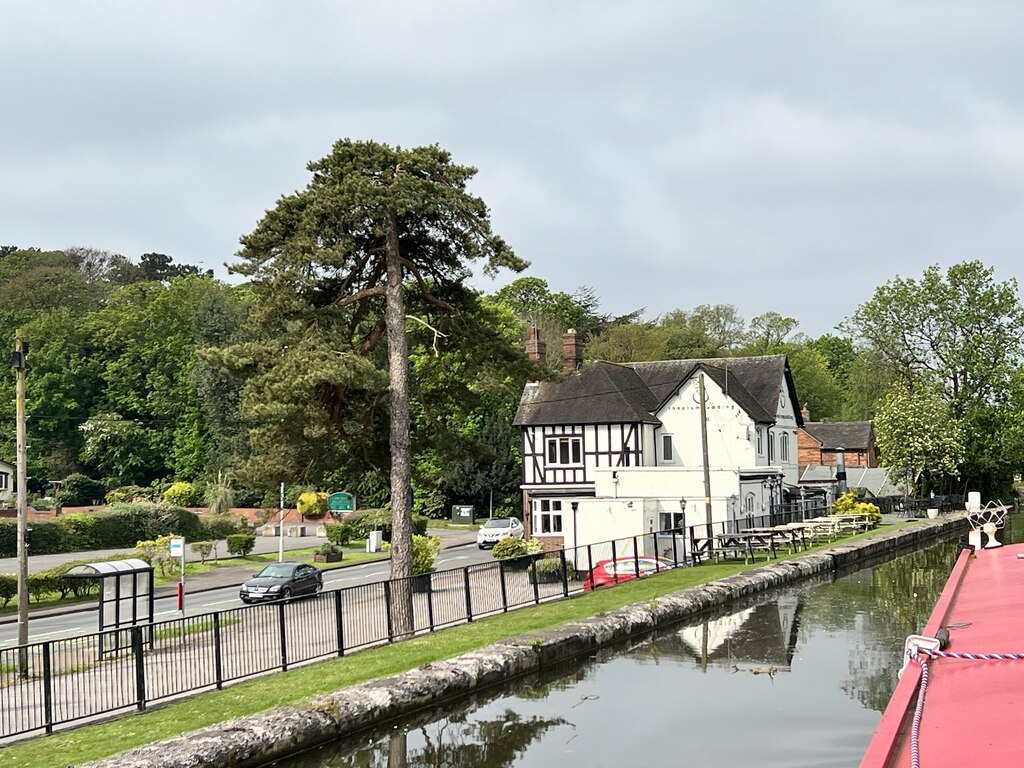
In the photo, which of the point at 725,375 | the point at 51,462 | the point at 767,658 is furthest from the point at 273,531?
the point at 767,658

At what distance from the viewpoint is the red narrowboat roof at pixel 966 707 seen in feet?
26.3

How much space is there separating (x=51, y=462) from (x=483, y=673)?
76098mm

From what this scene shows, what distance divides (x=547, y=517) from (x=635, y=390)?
769cm

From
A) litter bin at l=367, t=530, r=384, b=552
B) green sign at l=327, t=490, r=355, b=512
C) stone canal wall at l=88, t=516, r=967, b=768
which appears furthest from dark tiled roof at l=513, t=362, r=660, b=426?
stone canal wall at l=88, t=516, r=967, b=768

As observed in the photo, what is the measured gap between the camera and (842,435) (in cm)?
8312

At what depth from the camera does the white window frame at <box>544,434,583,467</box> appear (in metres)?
49.9

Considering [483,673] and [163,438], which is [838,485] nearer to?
[163,438]

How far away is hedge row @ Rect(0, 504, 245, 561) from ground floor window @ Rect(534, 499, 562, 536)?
19.6m

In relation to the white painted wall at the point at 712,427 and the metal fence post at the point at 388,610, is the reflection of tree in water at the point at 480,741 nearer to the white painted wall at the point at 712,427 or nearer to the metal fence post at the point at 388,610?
the metal fence post at the point at 388,610

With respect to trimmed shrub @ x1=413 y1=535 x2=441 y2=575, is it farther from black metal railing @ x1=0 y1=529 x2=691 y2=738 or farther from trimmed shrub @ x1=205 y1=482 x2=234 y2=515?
trimmed shrub @ x1=205 y1=482 x2=234 y2=515

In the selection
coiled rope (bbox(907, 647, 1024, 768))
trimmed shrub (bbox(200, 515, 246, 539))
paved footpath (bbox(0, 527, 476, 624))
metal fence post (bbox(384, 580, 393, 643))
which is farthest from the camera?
trimmed shrub (bbox(200, 515, 246, 539))

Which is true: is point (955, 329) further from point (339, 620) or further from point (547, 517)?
point (339, 620)

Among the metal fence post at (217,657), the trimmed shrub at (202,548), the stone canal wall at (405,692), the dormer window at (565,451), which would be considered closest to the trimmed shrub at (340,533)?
the trimmed shrub at (202,548)

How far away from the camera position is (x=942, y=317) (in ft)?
215
